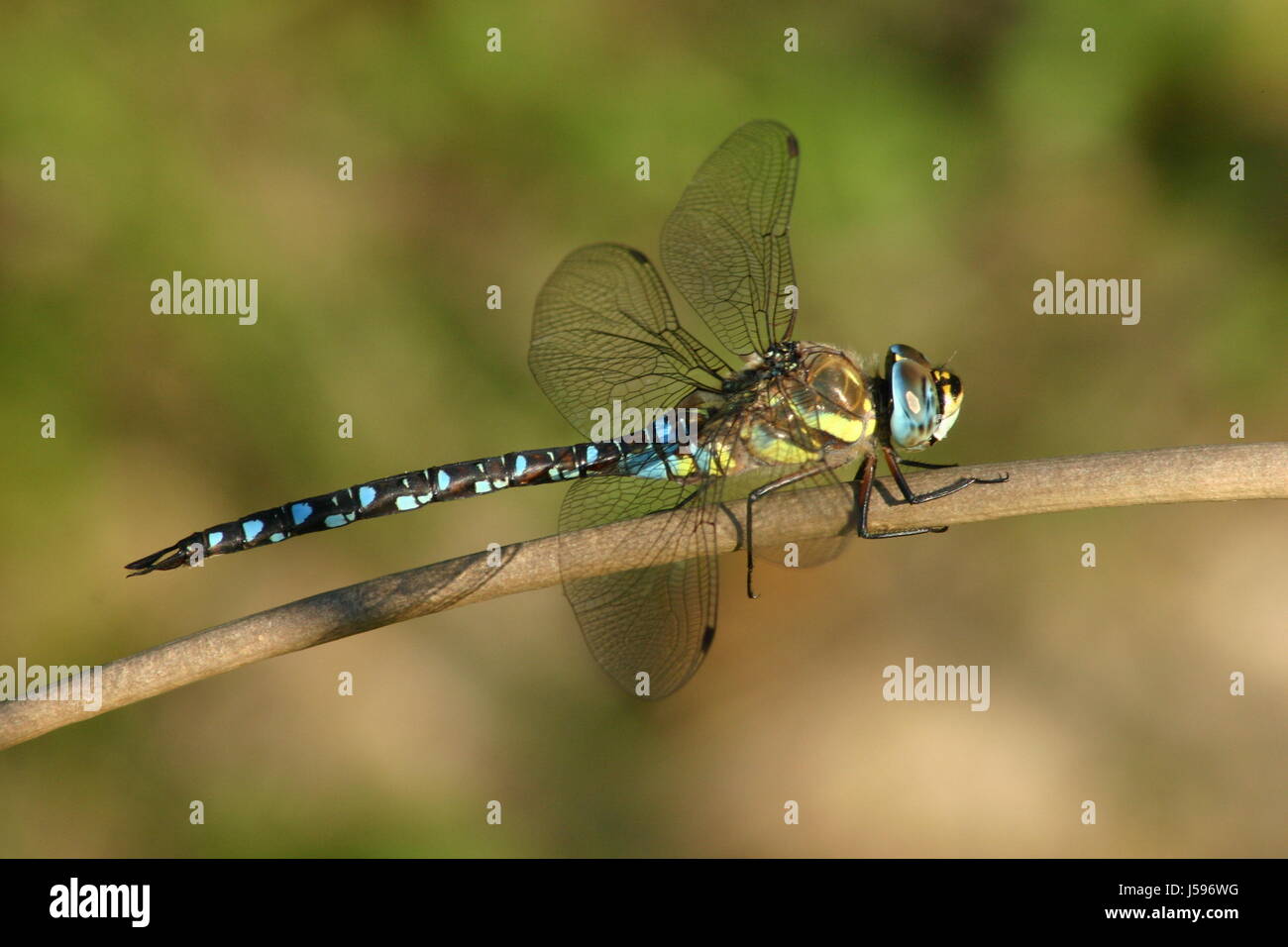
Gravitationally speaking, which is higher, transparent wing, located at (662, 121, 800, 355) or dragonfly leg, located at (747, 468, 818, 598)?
transparent wing, located at (662, 121, 800, 355)

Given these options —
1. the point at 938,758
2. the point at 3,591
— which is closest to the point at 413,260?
the point at 3,591

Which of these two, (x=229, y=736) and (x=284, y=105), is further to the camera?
(x=284, y=105)

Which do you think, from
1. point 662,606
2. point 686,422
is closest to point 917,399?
point 686,422

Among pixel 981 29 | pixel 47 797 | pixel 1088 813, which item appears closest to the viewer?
pixel 47 797

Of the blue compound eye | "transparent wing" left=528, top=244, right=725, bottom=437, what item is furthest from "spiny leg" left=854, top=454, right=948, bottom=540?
"transparent wing" left=528, top=244, right=725, bottom=437

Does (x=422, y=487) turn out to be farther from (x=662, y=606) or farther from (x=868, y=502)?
(x=868, y=502)

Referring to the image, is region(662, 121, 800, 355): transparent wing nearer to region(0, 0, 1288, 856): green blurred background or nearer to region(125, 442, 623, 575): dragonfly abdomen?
region(125, 442, 623, 575): dragonfly abdomen

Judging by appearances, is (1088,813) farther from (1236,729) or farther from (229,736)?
(229,736)
